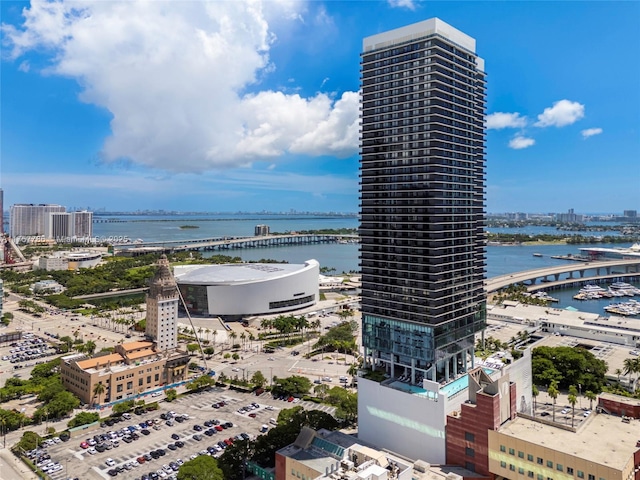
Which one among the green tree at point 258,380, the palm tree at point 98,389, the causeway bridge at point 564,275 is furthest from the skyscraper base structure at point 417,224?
the causeway bridge at point 564,275

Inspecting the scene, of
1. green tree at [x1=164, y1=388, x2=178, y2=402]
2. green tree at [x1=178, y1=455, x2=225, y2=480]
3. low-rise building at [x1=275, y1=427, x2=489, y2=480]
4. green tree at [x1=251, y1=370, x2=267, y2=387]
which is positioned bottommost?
green tree at [x1=164, y1=388, x2=178, y2=402]

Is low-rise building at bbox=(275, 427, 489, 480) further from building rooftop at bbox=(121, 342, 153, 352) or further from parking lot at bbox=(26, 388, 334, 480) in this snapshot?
building rooftop at bbox=(121, 342, 153, 352)

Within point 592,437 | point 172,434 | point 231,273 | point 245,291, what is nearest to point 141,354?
point 172,434

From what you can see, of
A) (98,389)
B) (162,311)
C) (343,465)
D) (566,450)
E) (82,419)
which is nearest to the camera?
(343,465)

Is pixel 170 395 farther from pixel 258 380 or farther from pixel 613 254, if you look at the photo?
pixel 613 254

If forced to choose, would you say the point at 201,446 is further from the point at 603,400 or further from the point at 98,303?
the point at 98,303

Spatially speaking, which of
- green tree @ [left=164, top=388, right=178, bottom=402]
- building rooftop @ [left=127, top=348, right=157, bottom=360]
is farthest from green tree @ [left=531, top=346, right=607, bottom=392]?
building rooftop @ [left=127, top=348, right=157, bottom=360]

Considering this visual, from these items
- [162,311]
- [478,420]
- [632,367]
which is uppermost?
[162,311]
